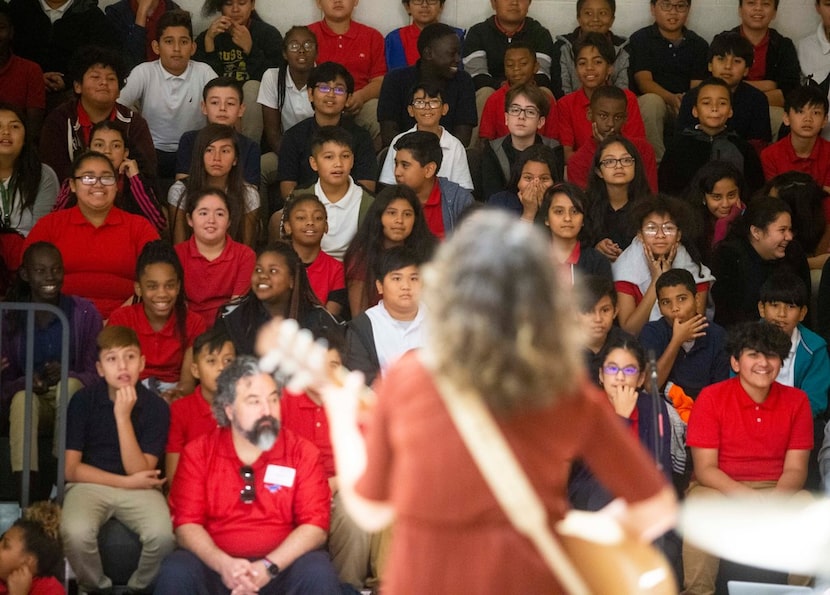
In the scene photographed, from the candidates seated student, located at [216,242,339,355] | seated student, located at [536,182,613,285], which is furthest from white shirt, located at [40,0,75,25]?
seated student, located at [536,182,613,285]

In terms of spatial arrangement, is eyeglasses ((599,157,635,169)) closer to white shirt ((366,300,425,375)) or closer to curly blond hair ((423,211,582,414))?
white shirt ((366,300,425,375))

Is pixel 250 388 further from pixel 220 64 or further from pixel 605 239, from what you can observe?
pixel 220 64

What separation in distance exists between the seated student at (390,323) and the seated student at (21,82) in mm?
2751

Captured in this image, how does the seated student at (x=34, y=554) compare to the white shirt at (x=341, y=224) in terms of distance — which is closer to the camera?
the seated student at (x=34, y=554)

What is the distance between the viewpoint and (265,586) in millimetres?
5211

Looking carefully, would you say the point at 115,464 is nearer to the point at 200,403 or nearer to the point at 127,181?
the point at 200,403

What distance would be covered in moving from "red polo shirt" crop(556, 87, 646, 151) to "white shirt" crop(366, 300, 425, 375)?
2437 mm

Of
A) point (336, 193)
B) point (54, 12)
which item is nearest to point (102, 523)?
point (336, 193)

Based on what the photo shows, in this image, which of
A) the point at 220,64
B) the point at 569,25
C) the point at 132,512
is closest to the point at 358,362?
the point at 132,512

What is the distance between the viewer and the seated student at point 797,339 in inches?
249

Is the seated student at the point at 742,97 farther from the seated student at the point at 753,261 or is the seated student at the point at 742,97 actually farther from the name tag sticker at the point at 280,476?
the name tag sticker at the point at 280,476

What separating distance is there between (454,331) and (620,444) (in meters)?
0.38

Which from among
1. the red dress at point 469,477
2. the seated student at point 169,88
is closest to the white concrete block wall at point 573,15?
the seated student at point 169,88

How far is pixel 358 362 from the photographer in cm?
596
